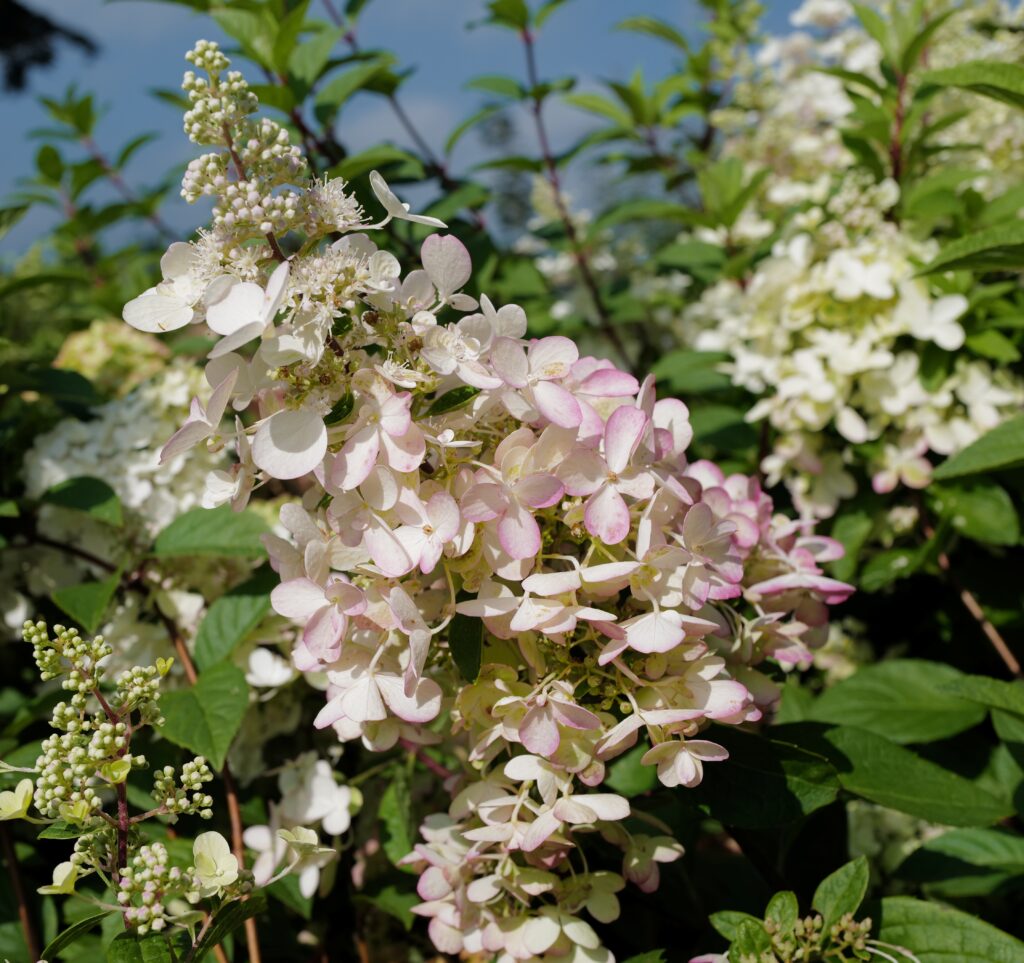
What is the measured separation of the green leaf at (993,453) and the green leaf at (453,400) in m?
0.75

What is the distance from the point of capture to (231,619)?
1377 millimetres

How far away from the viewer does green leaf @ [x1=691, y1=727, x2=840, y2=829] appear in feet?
3.12

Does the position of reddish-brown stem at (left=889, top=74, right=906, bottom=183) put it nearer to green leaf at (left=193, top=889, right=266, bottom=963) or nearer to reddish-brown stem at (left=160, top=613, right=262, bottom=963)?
reddish-brown stem at (left=160, top=613, right=262, bottom=963)

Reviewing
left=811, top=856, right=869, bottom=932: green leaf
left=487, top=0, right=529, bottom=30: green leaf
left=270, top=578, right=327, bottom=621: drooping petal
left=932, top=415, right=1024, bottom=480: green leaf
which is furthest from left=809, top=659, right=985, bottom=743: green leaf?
left=487, top=0, right=529, bottom=30: green leaf

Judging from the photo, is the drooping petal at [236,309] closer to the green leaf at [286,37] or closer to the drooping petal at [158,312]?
the drooping petal at [158,312]

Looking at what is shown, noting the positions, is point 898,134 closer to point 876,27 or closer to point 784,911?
point 876,27

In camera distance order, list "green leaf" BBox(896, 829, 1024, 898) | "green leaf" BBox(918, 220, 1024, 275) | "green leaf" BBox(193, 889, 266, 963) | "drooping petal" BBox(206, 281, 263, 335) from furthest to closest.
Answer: "green leaf" BBox(896, 829, 1024, 898) < "green leaf" BBox(918, 220, 1024, 275) < "green leaf" BBox(193, 889, 266, 963) < "drooping petal" BBox(206, 281, 263, 335)

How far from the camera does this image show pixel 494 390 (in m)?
0.84

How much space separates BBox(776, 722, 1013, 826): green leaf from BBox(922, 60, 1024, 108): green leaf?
0.86m

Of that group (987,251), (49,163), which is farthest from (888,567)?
(49,163)

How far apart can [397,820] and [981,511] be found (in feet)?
3.72

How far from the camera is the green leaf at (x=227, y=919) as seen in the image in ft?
2.74

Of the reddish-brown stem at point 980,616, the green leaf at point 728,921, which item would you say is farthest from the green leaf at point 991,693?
the reddish-brown stem at point 980,616

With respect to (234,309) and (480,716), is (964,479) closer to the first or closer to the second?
(480,716)
